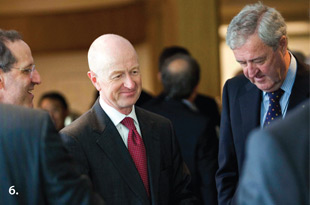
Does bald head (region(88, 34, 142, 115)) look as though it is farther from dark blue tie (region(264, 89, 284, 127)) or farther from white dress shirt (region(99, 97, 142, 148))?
dark blue tie (region(264, 89, 284, 127))

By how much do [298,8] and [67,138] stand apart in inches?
389

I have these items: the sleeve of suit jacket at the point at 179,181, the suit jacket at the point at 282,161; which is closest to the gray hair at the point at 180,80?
the sleeve of suit jacket at the point at 179,181

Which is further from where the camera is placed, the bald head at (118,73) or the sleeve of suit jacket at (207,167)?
the sleeve of suit jacket at (207,167)

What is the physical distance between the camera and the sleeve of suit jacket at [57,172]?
2.16m

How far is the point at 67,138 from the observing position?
9.36 ft

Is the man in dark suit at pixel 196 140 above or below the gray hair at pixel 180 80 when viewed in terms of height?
below

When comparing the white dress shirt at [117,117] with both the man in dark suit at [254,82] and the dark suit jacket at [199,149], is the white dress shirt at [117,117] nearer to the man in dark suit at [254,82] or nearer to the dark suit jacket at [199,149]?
the man in dark suit at [254,82]

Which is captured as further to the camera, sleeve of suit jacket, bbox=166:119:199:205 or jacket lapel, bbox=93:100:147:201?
sleeve of suit jacket, bbox=166:119:199:205

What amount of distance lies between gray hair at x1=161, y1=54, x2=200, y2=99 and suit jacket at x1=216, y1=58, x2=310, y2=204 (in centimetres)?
150

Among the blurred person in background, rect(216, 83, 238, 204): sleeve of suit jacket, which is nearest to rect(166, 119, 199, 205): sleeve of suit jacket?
rect(216, 83, 238, 204): sleeve of suit jacket

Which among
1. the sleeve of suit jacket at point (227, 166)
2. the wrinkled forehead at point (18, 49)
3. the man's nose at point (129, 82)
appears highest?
the wrinkled forehead at point (18, 49)

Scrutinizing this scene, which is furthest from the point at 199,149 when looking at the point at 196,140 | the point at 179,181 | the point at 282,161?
the point at 282,161

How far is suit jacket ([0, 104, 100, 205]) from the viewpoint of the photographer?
216 centimetres

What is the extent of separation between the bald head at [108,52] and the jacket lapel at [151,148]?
321 mm
